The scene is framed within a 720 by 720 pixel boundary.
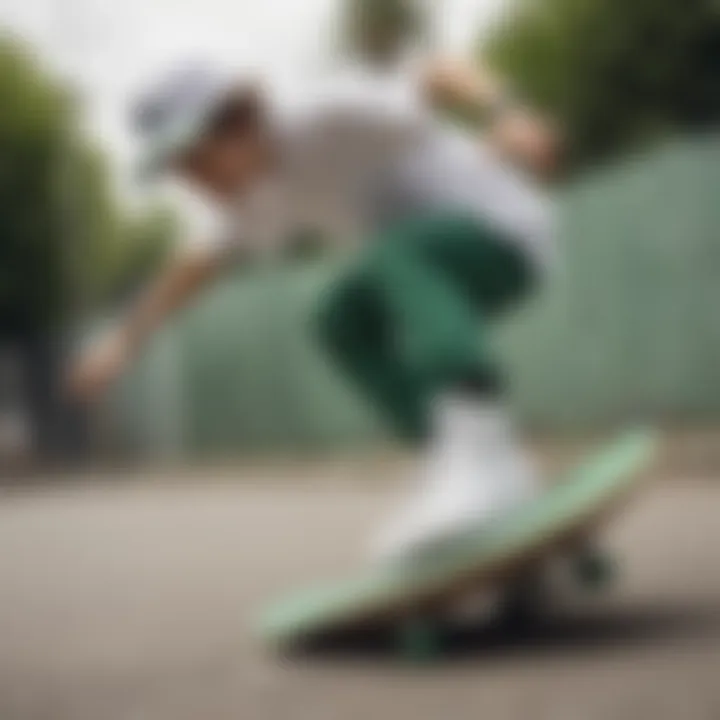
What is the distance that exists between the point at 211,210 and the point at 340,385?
107 millimetres

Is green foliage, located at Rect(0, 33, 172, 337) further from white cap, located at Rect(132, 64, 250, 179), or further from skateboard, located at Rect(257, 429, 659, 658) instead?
skateboard, located at Rect(257, 429, 659, 658)

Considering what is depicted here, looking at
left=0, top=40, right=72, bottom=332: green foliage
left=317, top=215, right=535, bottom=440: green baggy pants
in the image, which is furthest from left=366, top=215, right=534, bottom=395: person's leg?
left=0, top=40, right=72, bottom=332: green foliage

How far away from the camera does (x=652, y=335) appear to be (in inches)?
25.0

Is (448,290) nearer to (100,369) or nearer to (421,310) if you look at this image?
(421,310)

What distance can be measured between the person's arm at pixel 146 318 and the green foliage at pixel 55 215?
0.4 inches

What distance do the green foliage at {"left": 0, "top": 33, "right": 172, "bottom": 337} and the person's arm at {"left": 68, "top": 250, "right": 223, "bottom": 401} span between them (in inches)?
0.4

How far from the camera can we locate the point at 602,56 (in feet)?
1.69

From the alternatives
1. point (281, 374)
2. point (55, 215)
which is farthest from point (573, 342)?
point (55, 215)

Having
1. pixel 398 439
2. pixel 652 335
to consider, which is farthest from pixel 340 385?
pixel 652 335

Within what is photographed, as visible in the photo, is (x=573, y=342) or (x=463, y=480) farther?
(x=573, y=342)

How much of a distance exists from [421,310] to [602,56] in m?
0.12

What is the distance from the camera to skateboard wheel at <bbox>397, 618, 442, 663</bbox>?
46cm

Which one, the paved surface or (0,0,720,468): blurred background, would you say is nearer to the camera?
the paved surface

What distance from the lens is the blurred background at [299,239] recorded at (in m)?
0.51
